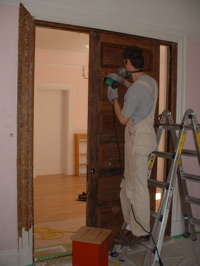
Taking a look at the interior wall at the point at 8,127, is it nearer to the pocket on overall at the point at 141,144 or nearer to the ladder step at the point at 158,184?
the pocket on overall at the point at 141,144

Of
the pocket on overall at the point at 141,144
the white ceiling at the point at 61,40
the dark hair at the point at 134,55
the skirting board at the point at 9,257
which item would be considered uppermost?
the white ceiling at the point at 61,40

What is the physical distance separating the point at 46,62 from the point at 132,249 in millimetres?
4911

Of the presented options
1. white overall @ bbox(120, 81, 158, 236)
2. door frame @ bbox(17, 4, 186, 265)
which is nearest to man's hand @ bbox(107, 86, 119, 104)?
white overall @ bbox(120, 81, 158, 236)

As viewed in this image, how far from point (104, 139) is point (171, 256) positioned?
1.27m

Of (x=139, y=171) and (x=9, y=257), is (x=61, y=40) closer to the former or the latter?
(x=139, y=171)

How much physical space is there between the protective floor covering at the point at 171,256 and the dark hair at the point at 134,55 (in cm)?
173

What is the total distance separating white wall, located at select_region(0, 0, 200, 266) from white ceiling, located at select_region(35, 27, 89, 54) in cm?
224

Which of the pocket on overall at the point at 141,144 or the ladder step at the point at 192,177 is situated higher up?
the pocket on overall at the point at 141,144

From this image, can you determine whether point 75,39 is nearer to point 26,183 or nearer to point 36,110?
point 36,110

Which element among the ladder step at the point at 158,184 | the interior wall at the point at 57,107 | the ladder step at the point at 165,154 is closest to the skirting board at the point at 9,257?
the ladder step at the point at 158,184

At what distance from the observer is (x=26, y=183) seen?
96.7 inches

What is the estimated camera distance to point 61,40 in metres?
5.69

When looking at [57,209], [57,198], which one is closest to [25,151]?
[57,209]

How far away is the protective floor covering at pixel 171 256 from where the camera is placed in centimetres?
255
